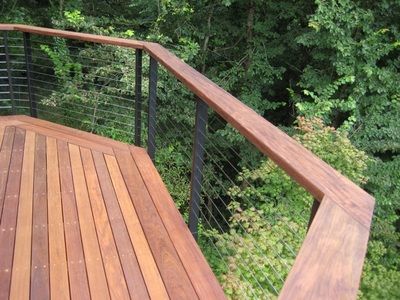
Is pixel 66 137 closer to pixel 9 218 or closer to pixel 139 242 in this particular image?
pixel 9 218

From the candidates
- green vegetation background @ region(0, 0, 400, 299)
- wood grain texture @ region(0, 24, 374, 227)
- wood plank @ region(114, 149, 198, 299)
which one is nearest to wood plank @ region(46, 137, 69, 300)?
wood plank @ region(114, 149, 198, 299)

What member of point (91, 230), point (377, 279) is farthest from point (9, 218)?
point (377, 279)

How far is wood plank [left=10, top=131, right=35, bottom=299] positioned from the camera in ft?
5.41

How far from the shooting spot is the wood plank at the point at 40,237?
165 cm

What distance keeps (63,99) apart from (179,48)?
1.95 m

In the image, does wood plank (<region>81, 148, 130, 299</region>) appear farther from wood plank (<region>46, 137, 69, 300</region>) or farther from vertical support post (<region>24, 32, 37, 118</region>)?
vertical support post (<region>24, 32, 37, 118</region>)

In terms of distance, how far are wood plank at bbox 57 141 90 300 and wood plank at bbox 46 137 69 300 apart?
21 millimetres

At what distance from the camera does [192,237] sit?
2.08 metres

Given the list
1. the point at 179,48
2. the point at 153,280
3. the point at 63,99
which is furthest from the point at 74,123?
the point at 153,280

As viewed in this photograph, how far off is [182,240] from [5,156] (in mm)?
1558

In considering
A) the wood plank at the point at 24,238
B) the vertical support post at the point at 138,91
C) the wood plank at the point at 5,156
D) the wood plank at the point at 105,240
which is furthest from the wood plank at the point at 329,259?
the vertical support post at the point at 138,91

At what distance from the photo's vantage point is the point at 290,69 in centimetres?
761

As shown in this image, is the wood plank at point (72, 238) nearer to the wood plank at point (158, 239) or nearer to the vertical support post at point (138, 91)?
the wood plank at point (158, 239)

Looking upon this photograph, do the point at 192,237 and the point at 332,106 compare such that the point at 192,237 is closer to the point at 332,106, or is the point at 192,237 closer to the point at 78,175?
the point at 78,175
